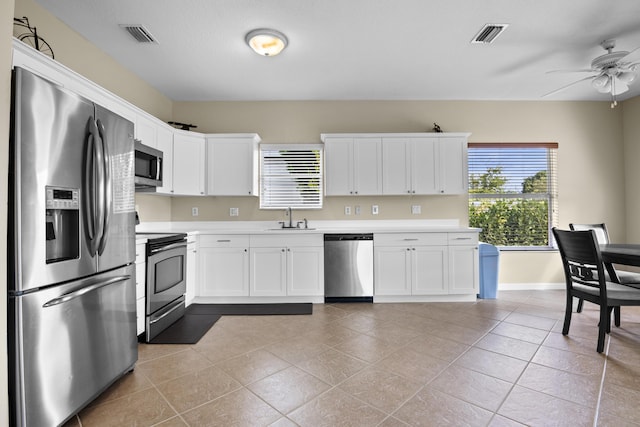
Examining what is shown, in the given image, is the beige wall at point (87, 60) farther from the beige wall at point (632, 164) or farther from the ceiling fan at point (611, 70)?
the beige wall at point (632, 164)

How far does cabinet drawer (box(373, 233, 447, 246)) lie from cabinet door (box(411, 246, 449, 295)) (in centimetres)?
6

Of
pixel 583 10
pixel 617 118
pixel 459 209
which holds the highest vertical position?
pixel 583 10

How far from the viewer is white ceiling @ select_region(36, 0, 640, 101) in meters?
2.42

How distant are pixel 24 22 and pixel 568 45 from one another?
465 centimetres

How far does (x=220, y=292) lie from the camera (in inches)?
145

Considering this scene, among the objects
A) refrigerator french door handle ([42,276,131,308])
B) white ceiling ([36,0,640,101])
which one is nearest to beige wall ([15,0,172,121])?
white ceiling ([36,0,640,101])

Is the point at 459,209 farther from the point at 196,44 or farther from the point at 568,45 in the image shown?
the point at 196,44

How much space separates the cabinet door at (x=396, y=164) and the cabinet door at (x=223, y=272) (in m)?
2.08

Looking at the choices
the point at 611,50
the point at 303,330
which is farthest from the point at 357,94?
the point at 303,330

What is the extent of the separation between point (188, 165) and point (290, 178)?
52.8 inches

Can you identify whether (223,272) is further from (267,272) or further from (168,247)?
(168,247)

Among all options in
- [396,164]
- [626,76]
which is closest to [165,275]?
[396,164]

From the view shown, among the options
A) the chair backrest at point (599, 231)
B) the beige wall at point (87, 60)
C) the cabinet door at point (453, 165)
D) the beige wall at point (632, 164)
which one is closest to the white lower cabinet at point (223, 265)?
the beige wall at point (87, 60)

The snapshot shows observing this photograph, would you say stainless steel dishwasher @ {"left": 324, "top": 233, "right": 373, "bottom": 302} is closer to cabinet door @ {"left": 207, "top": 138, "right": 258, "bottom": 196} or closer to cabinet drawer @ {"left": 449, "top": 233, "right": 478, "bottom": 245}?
cabinet drawer @ {"left": 449, "top": 233, "right": 478, "bottom": 245}
